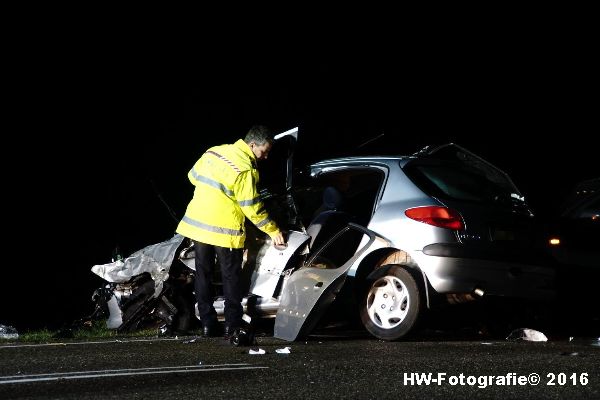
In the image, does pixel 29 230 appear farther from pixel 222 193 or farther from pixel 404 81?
pixel 404 81

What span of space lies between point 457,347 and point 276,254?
1886 millimetres

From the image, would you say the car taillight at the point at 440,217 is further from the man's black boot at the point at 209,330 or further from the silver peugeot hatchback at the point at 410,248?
the man's black boot at the point at 209,330

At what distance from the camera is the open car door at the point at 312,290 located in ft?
24.7

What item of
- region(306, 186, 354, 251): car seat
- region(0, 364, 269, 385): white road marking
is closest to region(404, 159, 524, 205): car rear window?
region(306, 186, 354, 251): car seat

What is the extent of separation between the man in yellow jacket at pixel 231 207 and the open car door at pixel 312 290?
1.33ft

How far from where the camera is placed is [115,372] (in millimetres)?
5840

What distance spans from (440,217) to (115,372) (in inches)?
119

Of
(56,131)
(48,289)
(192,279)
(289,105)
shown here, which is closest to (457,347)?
(192,279)

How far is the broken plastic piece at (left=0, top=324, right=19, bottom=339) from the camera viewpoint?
29.7 feet

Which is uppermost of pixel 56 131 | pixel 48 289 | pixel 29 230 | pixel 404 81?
pixel 404 81

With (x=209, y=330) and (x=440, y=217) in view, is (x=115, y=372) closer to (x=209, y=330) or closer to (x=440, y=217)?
(x=209, y=330)

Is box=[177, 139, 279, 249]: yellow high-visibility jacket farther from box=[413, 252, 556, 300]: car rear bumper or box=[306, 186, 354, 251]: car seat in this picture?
box=[413, 252, 556, 300]: car rear bumper

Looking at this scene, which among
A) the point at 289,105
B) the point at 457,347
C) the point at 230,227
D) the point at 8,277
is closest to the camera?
the point at 457,347

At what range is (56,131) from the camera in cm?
1538
